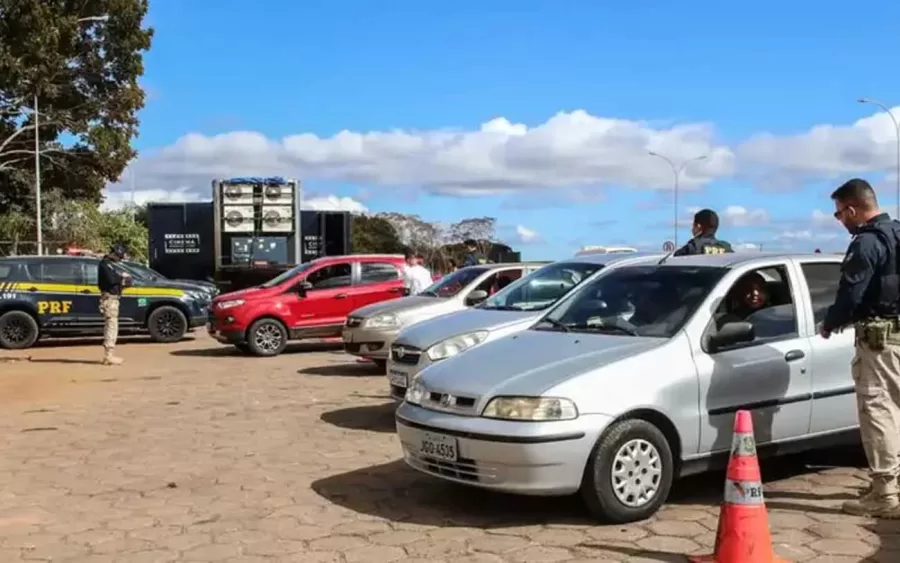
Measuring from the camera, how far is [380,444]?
8.10 m

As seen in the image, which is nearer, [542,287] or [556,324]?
[556,324]

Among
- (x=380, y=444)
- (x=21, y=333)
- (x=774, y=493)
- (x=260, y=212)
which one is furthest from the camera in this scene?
(x=260, y=212)

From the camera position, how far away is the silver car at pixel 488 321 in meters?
8.50

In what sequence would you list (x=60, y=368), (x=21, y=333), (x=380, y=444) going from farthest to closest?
(x=21, y=333)
(x=60, y=368)
(x=380, y=444)

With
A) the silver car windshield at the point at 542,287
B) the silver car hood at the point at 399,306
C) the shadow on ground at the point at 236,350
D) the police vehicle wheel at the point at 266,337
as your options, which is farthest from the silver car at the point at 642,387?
the shadow on ground at the point at 236,350

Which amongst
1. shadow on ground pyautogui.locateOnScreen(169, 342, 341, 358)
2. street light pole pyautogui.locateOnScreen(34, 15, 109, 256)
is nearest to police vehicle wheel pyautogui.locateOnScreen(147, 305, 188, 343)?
shadow on ground pyautogui.locateOnScreen(169, 342, 341, 358)

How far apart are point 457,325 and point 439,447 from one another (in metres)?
3.26

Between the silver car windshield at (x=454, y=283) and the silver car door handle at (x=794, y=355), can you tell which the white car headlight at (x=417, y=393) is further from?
the silver car windshield at (x=454, y=283)

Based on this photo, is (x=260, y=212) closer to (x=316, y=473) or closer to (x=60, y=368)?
(x=60, y=368)

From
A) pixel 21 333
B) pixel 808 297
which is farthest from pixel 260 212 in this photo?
pixel 808 297

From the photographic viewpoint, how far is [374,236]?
73.9 m

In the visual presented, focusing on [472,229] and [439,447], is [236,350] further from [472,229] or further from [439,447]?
[472,229]

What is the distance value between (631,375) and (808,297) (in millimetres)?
1730

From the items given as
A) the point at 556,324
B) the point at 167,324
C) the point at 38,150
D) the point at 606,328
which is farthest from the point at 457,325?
the point at 38,150
